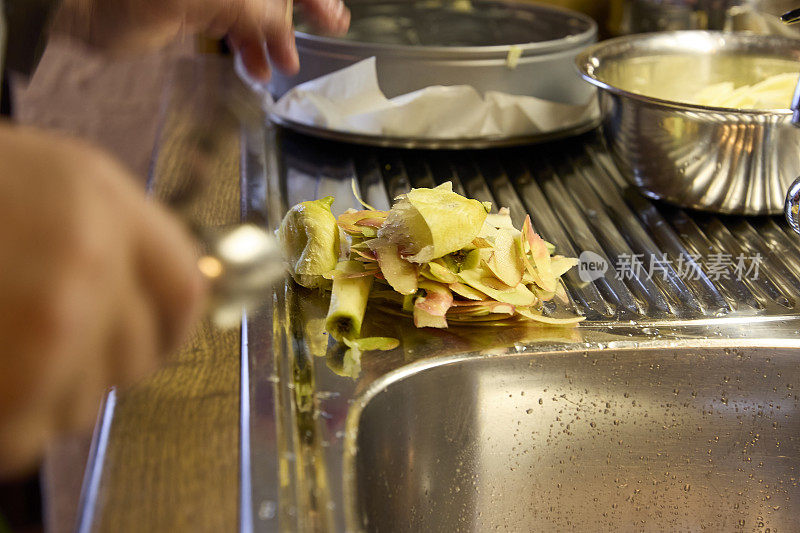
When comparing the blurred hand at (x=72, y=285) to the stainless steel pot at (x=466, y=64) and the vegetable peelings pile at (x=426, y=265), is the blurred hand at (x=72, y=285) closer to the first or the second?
the vegetable peelings pile at (x=426, y=265)

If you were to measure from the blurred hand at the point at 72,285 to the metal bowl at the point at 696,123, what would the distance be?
679 mm

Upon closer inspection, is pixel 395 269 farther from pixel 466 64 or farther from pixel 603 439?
pixel 466 64

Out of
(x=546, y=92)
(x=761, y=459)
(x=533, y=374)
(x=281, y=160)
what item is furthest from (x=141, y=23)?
(x=761, y=459)

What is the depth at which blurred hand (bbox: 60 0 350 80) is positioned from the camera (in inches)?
27.1

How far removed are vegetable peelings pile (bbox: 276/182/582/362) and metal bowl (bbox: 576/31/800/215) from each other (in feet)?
0.89

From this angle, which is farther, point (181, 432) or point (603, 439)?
point (603, 439)

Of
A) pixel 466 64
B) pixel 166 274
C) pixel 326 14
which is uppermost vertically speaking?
pixel 166 274

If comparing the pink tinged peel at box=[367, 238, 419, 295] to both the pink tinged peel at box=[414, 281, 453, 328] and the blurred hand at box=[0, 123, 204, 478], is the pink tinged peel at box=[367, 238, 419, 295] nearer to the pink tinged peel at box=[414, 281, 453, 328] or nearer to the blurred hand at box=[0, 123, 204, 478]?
the pink tinged peel at box=[414, 281, 453, 328]

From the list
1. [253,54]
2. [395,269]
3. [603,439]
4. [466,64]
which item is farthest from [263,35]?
[603,439]

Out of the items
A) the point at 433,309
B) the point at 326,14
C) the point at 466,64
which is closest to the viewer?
the point at 433,309

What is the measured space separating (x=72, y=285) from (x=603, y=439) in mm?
502

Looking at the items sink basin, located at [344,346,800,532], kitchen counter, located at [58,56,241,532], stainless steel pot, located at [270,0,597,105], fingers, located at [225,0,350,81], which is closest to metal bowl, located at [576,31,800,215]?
stainless steel pot, located at [270,0,597,105]

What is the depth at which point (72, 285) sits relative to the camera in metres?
0.27

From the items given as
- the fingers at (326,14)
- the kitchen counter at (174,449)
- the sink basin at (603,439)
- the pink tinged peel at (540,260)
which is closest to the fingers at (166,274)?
the kitchen counter at (174,449)
